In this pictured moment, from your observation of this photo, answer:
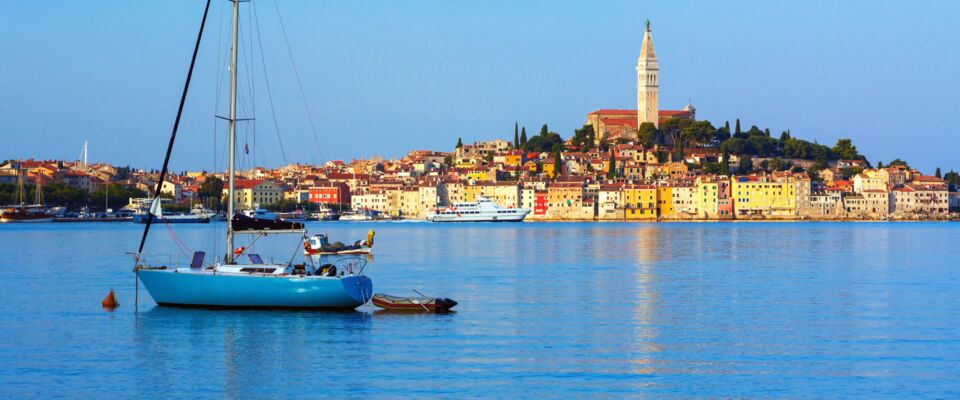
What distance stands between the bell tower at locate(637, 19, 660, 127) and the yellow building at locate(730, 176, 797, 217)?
14415mm

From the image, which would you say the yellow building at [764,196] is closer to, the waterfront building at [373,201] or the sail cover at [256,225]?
the waterfront building at [373,201]

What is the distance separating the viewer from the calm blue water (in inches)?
545

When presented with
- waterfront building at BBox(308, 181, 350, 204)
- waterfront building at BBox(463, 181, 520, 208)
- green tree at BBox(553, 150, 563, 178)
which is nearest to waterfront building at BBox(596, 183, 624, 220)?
green tree at BBox(553, 150, 563, 178)

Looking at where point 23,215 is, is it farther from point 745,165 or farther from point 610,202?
point 745,165

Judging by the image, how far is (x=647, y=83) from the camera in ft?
392

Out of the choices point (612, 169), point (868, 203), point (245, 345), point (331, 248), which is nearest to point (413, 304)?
point (245, 345)

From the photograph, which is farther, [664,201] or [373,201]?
[373,201]

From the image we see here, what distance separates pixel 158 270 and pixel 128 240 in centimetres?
3665

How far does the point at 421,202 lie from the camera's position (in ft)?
377

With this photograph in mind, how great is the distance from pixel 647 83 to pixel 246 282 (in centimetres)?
10278

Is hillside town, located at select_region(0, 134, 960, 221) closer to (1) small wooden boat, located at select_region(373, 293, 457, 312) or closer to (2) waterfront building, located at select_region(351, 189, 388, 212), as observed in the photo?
(2) waterfront building, located at select_region(351, 189, 388, 212)

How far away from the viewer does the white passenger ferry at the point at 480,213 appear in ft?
343

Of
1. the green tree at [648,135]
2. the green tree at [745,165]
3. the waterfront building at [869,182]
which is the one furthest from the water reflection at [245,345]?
the waterfront building at [869,182]

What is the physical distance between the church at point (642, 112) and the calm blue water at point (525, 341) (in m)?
91.1
